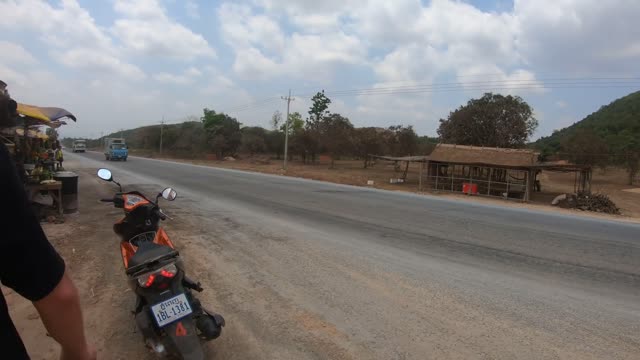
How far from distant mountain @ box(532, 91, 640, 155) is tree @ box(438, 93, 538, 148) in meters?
3.44

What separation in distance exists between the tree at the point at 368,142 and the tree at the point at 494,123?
35.0ft

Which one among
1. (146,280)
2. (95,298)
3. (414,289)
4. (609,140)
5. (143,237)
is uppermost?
(609,140)

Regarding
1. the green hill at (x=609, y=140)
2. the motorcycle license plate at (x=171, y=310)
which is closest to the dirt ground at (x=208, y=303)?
the motorcycle license plate at (x=171, y=310)

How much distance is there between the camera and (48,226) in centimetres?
949

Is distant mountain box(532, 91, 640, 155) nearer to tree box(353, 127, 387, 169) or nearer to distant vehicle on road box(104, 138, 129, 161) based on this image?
tree box(353, 127, 387, 169)

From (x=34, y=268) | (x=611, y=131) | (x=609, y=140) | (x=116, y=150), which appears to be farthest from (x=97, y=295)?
(x=611, y=131)

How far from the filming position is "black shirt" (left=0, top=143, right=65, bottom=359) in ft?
4.32

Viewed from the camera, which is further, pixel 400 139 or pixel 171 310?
pixel 400 139

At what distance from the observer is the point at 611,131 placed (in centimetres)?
6275

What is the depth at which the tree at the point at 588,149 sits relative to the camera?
43.3m

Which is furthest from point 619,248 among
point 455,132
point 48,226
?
point 455,132

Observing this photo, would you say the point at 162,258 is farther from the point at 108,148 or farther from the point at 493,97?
the point at 108,148

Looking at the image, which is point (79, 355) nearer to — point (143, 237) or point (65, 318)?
point (65, 318)

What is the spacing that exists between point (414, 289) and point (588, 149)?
46.7 m
